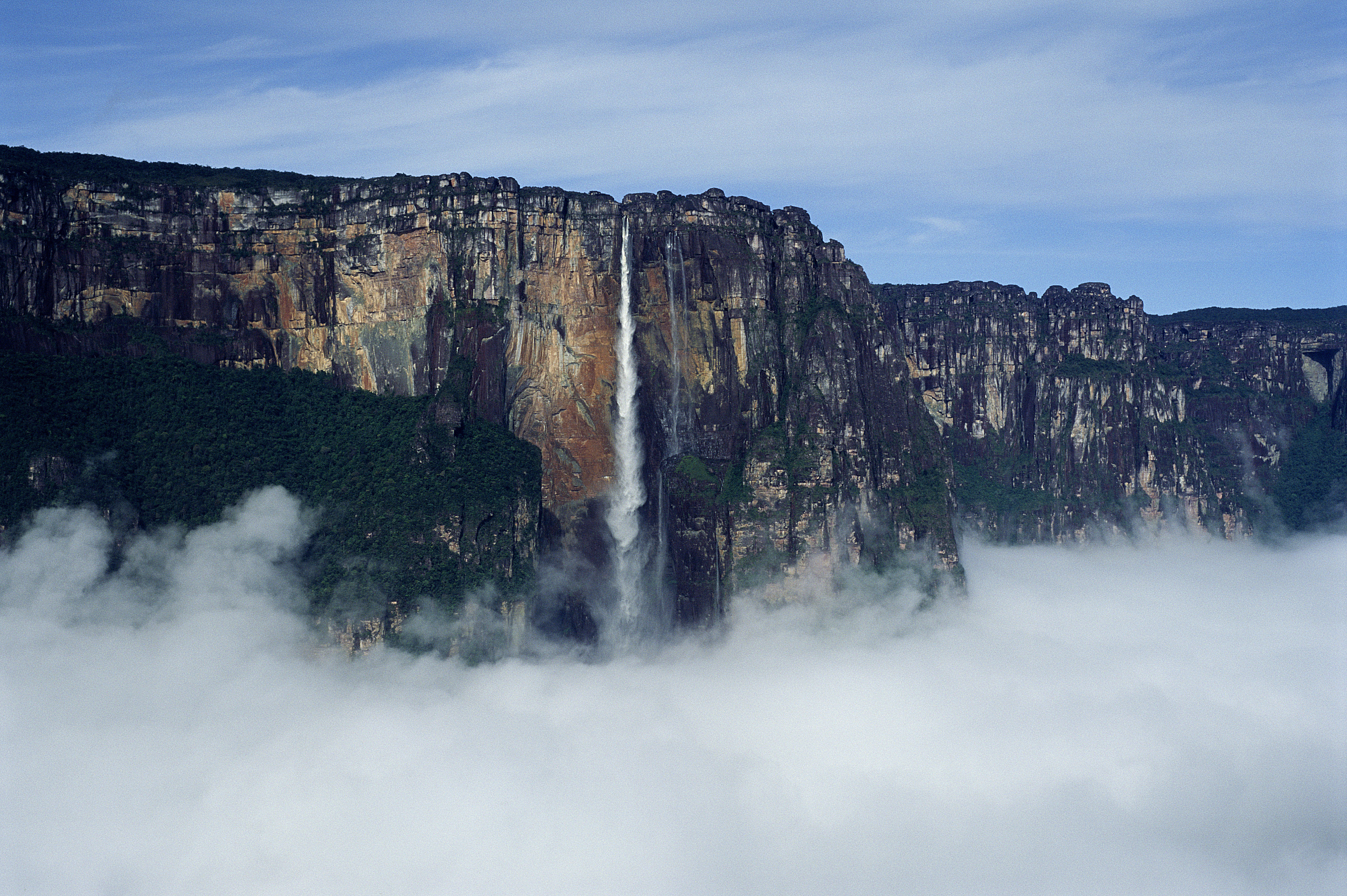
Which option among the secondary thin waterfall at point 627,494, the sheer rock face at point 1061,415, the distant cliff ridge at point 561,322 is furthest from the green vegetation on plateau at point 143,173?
the sheer rock face at point 1061,415

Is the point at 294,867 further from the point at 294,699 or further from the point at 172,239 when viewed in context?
the point at 172,239

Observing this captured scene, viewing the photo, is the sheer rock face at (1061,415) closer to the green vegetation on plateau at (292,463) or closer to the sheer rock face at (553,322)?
the sheer rock face at (553,322)

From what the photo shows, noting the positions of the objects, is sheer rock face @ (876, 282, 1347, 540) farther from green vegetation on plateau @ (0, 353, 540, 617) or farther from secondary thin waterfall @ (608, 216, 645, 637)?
green vegetation on plateau @ (0, 353, 540, 617)

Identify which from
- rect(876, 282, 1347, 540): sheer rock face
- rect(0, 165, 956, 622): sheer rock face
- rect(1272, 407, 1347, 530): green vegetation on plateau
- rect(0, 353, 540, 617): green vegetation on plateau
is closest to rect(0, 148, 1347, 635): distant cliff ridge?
rect(0, 165, 956, 622): sheer rock face

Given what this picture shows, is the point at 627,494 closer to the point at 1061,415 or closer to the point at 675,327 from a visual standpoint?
the point at 675,327

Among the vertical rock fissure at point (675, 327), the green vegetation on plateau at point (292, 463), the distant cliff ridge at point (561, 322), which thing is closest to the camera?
the green vegetation on plateau at point (292, 463)

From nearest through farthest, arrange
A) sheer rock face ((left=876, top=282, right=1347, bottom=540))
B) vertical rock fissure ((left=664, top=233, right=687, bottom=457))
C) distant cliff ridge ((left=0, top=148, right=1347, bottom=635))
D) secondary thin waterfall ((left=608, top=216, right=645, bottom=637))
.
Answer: distant cliff ridge ((left=0, top=148, right=1347, bottom=635))
vertical rock fissure ((left=664, top=233, right=687, bottom=457))
secondary thin waterfall ((left=608, top=216, right=645, bottom=637))
sheer rock face ((left=876, top=282, right=1347, bottom=540))
